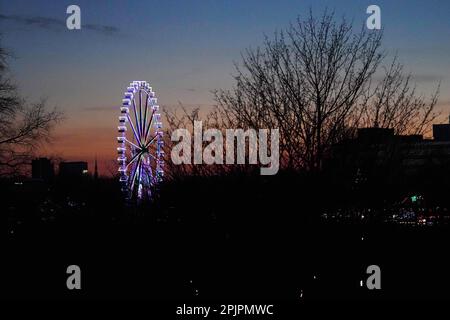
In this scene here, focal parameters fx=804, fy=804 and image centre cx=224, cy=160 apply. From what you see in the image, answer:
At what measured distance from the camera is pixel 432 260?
1750 cm

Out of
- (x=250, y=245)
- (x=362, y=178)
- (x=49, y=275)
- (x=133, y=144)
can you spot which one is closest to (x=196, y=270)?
(x=250, y=245)

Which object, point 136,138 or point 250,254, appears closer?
point 250,254

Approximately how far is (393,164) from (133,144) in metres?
21.8

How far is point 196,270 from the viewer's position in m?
13.9

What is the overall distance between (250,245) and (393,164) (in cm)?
273

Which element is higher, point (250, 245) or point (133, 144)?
point (133, 144)
